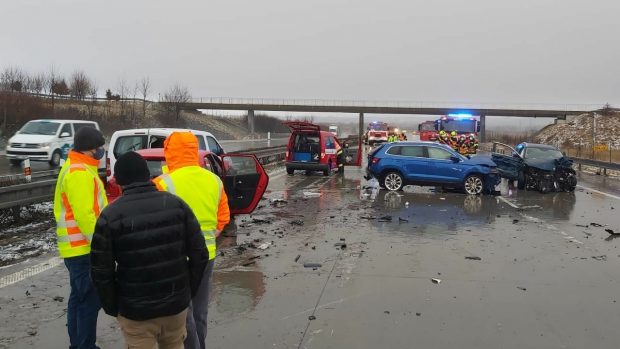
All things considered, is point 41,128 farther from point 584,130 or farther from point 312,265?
point 584,130

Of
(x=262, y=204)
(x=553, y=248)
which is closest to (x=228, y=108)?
(x=262, y=204)

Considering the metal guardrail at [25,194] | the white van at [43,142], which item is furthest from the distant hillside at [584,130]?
the metal guardrail at [25,194]

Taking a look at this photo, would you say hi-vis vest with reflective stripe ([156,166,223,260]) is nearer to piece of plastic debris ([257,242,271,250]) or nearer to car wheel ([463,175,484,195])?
piece of plastic debris ([257,242,271,250])

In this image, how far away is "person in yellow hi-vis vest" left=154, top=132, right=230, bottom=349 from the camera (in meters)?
3.87

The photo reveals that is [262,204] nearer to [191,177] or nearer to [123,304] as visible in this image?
[191,177]

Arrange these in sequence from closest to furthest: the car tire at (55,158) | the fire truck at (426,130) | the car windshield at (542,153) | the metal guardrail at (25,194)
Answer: the metal guardrail at (25,194)
the car windshield at (542,153)
the car tire at (55,158)
the fire truck at (426,130)

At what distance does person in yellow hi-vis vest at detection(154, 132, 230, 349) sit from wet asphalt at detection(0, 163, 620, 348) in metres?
0.75

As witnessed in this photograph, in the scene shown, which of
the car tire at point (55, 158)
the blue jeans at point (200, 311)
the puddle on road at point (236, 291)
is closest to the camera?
the blue jeans at point (200, 311)

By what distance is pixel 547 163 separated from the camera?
57.5 ft

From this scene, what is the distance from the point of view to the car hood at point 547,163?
17312 mm

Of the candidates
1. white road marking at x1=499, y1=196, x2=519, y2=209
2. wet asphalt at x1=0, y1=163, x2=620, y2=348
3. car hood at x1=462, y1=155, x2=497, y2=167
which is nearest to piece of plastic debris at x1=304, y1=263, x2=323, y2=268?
wet asphalt at x1=0, y1=163, x2=620, y2=348

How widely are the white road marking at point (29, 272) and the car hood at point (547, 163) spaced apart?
15.1 metres

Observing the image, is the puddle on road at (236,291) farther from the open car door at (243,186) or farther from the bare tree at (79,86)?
the bare tree at (79,86)

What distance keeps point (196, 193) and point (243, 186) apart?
6.05m
